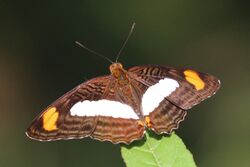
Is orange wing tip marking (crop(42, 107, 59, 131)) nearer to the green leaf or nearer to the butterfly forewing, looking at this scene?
the butterfly forewing

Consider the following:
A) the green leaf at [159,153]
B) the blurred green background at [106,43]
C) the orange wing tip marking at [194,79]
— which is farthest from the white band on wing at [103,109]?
the blurred green background at [106,43]

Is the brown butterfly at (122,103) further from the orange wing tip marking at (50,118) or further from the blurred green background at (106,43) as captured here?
the blurred green background at (106,43)

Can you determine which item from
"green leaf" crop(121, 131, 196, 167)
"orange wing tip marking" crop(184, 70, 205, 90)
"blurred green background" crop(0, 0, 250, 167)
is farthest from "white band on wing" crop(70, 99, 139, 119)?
"blurred green background" crop(0, 0, 250, 167)

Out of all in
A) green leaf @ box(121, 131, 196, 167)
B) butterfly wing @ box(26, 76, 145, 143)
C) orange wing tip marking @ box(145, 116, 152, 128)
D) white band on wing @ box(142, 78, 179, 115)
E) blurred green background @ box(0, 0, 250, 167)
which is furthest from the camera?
blurred green background @ box(0, 0, 250, 167)
